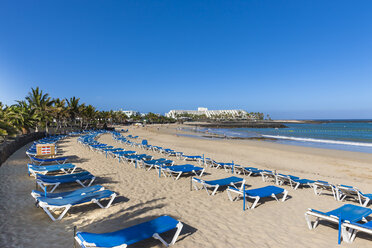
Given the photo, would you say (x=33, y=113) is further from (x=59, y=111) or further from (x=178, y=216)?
(x=178, y=216)

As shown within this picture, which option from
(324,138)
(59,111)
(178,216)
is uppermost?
(59,111)

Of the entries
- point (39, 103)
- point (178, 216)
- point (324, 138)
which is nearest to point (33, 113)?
point (39, 103)

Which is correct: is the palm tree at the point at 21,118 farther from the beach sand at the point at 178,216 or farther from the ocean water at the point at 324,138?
the ocean water at the point at 324,138

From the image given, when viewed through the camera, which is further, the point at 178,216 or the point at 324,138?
the point at 324,138

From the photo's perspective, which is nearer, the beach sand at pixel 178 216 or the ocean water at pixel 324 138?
the beach sand at pixel 178 216

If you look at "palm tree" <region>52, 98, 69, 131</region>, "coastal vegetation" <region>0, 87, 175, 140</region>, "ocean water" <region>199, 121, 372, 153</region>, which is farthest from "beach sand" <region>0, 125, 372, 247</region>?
"palm tree" <region>52, 98, 69, 131</region>

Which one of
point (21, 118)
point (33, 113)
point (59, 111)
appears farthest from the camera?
point (59, 111)

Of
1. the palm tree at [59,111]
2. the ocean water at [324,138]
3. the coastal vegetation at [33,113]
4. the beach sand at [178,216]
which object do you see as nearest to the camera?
the beach sand at [178,216]

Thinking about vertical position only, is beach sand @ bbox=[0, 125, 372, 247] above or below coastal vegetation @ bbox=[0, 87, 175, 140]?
below

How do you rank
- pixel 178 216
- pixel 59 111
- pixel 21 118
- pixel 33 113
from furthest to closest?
pixel 59 111, pixel 33 113, pixel 21 118, pixel 178 216

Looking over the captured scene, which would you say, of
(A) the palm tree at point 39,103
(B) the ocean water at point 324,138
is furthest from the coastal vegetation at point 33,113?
(B) the ocean water at point 324,138

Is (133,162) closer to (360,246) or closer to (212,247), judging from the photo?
(212,247)

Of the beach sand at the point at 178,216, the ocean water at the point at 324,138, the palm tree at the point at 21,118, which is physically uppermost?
the palm tree at the point at 21,118

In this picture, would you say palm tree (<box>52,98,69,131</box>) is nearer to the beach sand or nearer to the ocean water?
the beach sand
